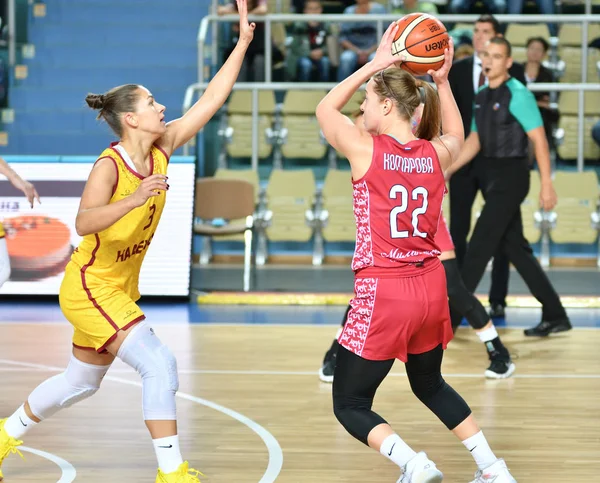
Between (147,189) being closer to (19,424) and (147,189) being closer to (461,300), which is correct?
(19,424)

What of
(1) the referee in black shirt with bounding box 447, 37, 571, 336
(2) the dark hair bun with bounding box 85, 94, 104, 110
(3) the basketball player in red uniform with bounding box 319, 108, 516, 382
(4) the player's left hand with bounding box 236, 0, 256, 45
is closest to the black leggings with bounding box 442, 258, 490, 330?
(3) the basketball player in red uniform with bounding box 319, 108, 516, 382

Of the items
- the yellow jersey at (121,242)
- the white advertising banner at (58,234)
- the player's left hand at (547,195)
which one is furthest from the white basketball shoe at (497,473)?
the white advertising banner at (58,234)

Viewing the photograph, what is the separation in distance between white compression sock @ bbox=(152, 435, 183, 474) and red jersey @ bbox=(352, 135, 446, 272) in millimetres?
922

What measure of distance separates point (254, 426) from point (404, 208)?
6.50ft

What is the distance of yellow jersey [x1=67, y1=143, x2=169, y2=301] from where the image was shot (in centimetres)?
416

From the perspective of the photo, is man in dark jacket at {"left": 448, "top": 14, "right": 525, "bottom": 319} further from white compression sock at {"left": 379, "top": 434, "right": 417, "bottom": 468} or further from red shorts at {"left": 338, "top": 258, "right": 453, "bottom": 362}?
white compression sock at {"left": 379, "top": 434, "right": 417, "bottom": 468}

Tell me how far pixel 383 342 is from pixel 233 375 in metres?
2.92

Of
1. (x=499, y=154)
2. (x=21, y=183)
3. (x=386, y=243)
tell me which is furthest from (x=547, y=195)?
(x=386, y=243)

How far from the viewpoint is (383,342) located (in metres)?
3.96

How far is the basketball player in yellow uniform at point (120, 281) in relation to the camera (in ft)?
13.2

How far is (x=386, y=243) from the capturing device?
3947 mm

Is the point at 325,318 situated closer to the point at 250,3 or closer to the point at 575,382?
the point at 575,382

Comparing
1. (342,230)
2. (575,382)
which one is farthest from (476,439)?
(342,230)

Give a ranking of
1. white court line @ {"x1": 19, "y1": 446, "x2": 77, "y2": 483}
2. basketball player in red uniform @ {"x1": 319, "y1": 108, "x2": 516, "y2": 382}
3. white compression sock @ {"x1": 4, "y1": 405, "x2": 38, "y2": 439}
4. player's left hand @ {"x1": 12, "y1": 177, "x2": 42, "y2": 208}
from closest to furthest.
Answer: white compression sock @ {"x1": 4, "y1": 405, "x2": 38, "y2": 439}, white court line @ {"x1": 19, "y1": 446, "x2": 77, "y2": 483}, player's left hand @ {"x1": 12, "y1": 177, "x2": 42, "y2": 208}, basketball player in red uniform @ {"x1": 319, "y1": 108, "x2": 516, "y2": 382}
